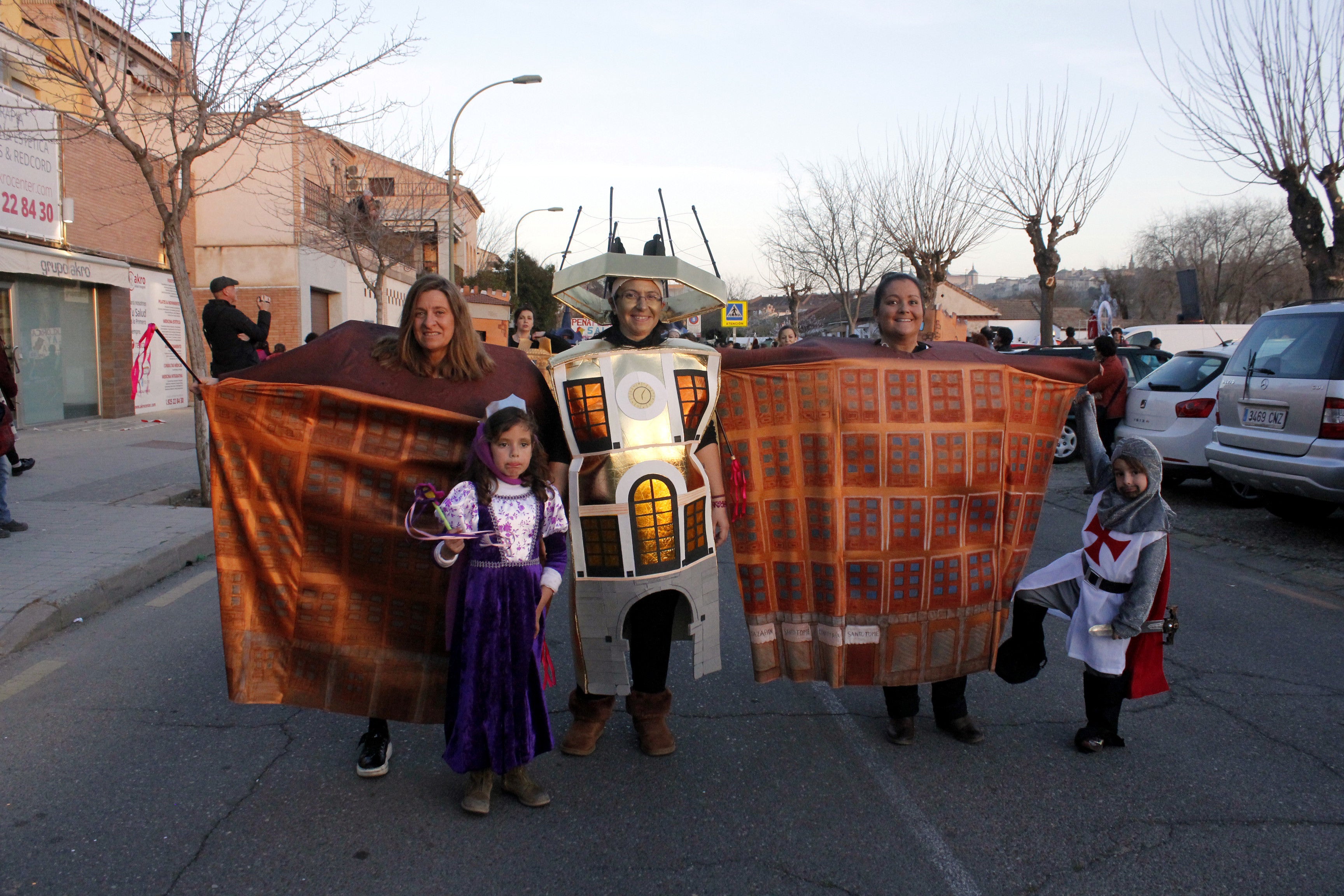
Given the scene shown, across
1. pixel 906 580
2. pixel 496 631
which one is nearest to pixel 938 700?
pixel 906 580

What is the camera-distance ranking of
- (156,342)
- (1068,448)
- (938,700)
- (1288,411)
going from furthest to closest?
(156,342), (1068,448), (1288,411), (938,700)

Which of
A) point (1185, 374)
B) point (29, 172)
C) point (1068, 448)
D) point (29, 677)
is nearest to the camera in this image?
point (29, 677)

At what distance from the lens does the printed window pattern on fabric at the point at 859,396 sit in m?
3.64

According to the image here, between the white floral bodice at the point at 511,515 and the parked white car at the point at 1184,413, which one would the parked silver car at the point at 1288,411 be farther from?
the white floral bodice at the point at 511,515

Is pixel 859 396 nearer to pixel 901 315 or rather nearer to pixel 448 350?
pixel 901 315

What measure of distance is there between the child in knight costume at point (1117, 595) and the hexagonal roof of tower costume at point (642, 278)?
1694mm

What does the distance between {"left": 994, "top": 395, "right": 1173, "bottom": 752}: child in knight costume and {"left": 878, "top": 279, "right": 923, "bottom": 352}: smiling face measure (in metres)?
0.85

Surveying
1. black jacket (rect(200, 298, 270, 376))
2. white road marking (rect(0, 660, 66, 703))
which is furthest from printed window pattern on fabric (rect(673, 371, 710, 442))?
black jacket (rect(200, 298, 270, 376))

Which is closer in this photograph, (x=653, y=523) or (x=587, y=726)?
(x=653, y=523)

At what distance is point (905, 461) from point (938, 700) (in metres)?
1.05

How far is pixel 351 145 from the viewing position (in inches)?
1128

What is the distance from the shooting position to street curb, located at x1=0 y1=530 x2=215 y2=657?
16.6 ft

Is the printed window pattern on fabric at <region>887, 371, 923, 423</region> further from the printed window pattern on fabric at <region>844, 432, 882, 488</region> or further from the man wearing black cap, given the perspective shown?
the man wearing black cap

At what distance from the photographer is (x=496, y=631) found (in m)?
3.13
